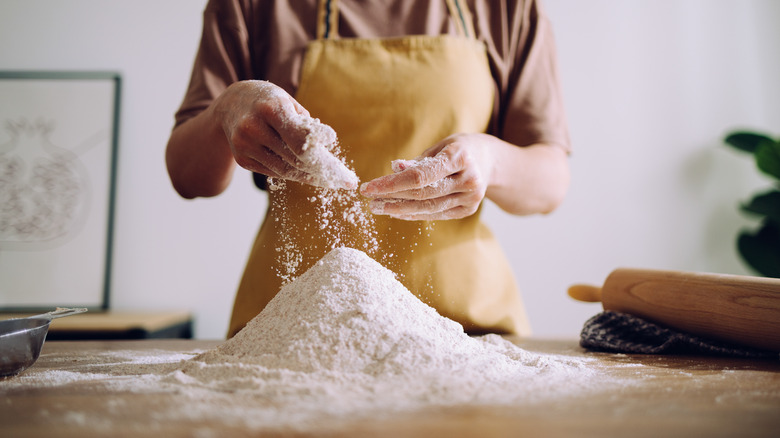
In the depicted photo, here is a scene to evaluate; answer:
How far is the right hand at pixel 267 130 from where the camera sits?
0.59 meters

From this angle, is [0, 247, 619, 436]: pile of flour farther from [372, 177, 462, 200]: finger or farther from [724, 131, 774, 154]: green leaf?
[724, 131, 774, 154]: green leaf

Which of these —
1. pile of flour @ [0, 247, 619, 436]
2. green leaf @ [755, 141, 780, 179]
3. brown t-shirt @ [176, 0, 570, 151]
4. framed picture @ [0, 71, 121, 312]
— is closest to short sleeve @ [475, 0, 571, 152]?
brown t-shirt @ [176, 0, 570, 151]

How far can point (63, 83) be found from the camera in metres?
1.83

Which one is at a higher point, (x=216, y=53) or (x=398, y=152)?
(x=216, y=53)

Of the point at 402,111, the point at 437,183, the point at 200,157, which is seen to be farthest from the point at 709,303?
the point at 200,157

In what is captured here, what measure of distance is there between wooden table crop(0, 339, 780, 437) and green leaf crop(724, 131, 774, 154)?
4.77 ft

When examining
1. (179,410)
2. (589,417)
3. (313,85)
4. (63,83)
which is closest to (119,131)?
(63,83)

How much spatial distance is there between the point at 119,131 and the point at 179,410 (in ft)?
5.50

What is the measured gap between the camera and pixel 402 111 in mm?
912

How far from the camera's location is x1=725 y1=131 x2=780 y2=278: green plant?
5.43ft

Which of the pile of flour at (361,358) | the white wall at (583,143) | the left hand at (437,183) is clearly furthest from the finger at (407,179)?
the white wall at (583,143)

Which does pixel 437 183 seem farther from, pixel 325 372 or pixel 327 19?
pixel 327 19

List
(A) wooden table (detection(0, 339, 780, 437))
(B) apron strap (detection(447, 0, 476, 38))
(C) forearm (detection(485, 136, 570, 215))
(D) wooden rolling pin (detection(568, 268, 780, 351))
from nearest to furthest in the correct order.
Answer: (A) wooden table (detection(0, 339, 780, 437)), (D) wooden rolling pin (detection(568, 268, 780, 351)), (C) forearm (detection(485, 136, 570, 215)), (B) apron strap (detection(447, 0, 476, 38))

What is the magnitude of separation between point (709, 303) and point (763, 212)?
4.11 feet
